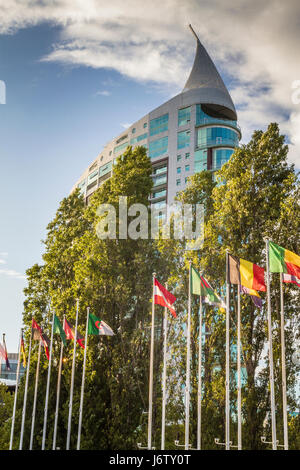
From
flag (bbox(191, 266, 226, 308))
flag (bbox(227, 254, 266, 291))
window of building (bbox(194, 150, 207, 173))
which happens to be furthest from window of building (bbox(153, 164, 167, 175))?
flag (bbox(227, 254, 266, 291))

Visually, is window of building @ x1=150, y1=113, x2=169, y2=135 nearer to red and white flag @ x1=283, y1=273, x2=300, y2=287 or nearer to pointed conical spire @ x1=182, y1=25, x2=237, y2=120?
pointed conical spire @ x1=182, y1=25, x2=237, y2=120

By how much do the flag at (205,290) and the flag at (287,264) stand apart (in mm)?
2514

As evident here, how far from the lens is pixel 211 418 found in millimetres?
22000

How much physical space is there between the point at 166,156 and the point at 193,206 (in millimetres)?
39954

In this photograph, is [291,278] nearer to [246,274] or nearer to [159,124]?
[246,274]

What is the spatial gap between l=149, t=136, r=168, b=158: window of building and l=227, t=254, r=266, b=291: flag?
5258 centimetres

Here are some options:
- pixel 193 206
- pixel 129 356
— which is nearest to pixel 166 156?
pixel 193 206

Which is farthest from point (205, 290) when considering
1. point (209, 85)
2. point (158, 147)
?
point (209, 85)

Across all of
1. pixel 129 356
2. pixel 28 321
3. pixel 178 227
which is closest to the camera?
pixel 129 356

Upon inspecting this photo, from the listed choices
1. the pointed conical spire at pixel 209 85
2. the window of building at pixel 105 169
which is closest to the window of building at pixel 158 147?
the pointed conical spire at pixel 209 85

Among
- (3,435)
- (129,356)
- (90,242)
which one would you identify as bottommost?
(3,435)

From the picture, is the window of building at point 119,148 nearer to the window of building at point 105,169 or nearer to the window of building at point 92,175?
the window of building at point 105,169
